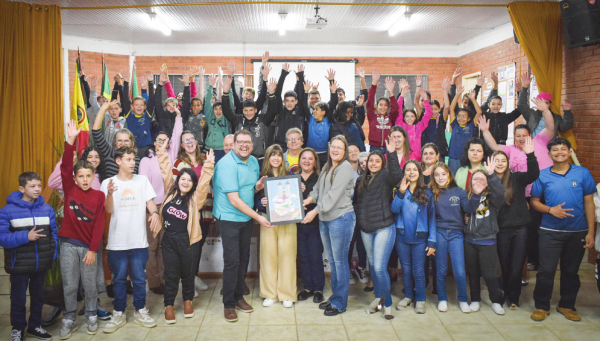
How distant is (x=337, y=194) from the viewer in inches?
155

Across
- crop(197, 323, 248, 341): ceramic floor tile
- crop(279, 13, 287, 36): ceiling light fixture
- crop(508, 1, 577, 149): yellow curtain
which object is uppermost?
crop(279, 13, 287, 36): ceiling light fixture

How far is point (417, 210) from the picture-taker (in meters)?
4.07

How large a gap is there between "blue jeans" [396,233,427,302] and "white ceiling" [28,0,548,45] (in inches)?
159

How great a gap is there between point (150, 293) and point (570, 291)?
431 cm

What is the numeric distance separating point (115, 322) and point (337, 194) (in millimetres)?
2325

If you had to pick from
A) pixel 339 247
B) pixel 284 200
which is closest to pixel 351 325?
pixel 339 247

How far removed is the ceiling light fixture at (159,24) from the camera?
24.7 feet

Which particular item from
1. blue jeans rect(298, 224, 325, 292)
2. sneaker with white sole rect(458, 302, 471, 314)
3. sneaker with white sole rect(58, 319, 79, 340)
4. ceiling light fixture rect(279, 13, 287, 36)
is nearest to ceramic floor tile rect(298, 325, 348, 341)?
blue jeans rect(298, 224, 325, 292)

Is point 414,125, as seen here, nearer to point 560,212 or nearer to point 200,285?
point 560,212

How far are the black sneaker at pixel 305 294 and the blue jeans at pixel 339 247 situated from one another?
0.37 m

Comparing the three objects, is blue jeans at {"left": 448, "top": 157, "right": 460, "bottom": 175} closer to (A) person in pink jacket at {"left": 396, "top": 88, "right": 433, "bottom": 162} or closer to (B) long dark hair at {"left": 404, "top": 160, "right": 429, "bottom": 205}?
(A) person in pink jacket at {"left": 396, "top": 88, "right": 433, "bottom": 162}

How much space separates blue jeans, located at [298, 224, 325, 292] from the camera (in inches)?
173

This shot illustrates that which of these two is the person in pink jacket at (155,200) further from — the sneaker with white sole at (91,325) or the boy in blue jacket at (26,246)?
the boy in blue jacket at (26,246)

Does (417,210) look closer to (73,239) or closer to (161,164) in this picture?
(161,164)
